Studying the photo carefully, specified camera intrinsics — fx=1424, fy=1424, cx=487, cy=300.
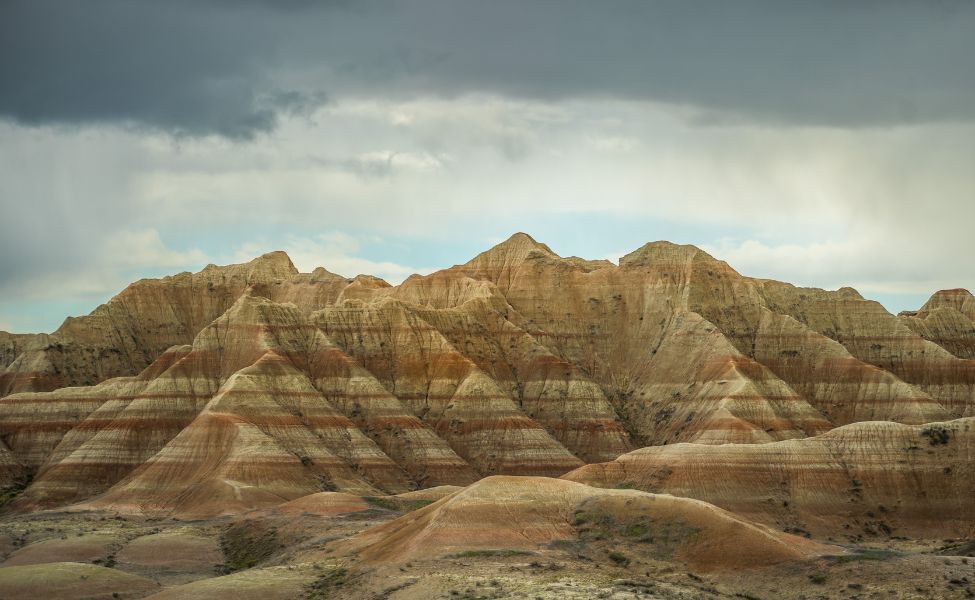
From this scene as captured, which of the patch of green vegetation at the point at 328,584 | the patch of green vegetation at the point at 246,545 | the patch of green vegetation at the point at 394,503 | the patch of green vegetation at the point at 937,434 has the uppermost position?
the patch of green vegetation at the point at 937,434

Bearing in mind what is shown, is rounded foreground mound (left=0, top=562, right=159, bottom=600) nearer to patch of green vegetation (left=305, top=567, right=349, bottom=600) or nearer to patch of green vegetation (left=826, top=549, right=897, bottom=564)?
patch of green vegetation (left=305, top=567, right=349, bottom=600)

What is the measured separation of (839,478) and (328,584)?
6532cm

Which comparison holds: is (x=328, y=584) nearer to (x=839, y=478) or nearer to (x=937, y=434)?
(x=839, y=478)

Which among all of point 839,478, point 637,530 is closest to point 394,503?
point 839,478

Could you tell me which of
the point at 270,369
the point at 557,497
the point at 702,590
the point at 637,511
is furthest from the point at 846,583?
the point at 270,369

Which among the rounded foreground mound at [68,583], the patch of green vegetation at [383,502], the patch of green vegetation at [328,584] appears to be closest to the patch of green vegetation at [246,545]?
the patch of green vegetation at [383,502]

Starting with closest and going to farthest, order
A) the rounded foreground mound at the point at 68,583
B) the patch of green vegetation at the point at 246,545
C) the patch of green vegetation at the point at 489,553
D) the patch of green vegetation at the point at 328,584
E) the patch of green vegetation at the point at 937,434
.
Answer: the patch of green vegetation at the point at 328,584
the patch of green vegetation at the point at 489,553
the rounded foreground mound at the point at 68,583
the patch of green vegetation at the point at 246,545
the patch of green vegetation at the point at 937,434

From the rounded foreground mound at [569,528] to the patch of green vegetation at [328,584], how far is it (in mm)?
3090

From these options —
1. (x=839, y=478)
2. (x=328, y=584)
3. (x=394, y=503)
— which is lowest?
(x=328, y=584)

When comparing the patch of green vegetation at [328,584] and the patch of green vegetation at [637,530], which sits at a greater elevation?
the patch of green vegetation at [637,530]

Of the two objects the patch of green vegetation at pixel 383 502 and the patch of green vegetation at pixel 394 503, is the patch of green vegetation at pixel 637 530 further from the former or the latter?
the patch of green vegetation at pixel 394 503

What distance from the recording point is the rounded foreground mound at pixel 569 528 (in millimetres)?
105938

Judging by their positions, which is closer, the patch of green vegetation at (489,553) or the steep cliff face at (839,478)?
the patch of green vegetation at (489,553)

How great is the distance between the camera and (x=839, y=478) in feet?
488
